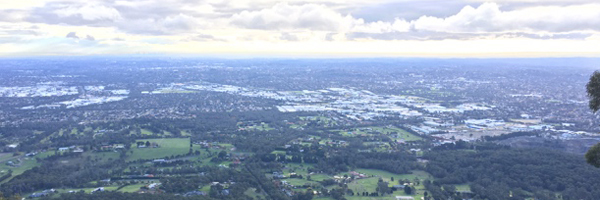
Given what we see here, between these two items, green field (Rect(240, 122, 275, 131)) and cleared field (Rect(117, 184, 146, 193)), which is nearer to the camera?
cleared field (Rect(117, 184, 146, 193))

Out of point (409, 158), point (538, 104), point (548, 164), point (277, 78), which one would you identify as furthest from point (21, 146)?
point (277, 78)

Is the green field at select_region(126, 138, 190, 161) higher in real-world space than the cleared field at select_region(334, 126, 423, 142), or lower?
higher

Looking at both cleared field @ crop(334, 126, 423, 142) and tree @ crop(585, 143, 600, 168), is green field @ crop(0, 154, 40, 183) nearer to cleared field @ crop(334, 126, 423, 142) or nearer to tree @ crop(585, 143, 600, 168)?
cleared field @ crop(334, 126, 423, 142)

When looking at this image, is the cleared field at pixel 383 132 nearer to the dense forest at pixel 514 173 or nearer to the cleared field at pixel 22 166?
the dense forest at pixel 514 173

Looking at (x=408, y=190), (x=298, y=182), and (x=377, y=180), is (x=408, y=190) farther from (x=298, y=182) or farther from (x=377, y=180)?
(x=298, y=182)

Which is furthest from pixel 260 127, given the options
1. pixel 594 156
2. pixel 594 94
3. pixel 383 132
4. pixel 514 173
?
pixel 594 156

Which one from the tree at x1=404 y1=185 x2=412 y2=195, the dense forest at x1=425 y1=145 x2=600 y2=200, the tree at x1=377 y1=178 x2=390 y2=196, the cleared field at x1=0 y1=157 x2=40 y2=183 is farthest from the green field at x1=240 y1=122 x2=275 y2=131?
the tree at x1=404 y1=185 x2=412 y2=195

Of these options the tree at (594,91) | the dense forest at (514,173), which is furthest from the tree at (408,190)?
the tree at (594,91)

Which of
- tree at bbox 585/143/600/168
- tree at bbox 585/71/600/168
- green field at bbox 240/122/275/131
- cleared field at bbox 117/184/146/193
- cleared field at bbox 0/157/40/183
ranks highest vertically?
tree at bbox 585/71/600/168

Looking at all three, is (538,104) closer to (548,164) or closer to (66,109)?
(548,164)
